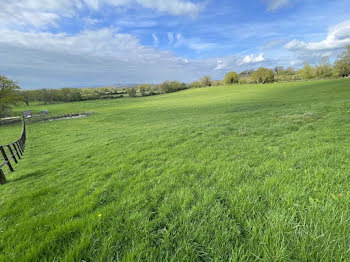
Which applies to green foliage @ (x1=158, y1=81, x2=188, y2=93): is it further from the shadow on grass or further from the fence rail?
the shadow on grass

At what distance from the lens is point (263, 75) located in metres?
82.3

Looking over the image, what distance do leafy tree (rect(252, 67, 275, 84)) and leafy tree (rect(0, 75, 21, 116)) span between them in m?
98.4

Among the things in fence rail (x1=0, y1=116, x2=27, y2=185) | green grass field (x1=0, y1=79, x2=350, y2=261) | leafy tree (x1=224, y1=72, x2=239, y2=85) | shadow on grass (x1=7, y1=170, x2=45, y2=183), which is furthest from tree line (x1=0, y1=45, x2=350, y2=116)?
green grass field (x1=0, y1=79, x2=350, y2=261)

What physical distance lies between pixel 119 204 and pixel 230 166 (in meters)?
3.03

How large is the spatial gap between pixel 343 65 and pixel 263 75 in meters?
31.2

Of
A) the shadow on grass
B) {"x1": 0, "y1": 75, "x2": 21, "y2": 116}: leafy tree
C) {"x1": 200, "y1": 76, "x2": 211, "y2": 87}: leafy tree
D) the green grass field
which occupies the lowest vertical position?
the shadow on grass

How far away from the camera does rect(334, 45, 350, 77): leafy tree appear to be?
5300cm

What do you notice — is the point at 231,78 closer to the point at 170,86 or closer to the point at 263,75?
the point at 263,75

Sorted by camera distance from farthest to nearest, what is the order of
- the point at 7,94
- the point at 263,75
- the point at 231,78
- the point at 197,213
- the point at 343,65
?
the point at 231,78 → the point at 263,75 → the point at 343,65 → the point at 7,94 → the point at 197,213

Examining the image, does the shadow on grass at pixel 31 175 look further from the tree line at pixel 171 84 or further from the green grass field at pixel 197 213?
the tree line at pixel 171 84

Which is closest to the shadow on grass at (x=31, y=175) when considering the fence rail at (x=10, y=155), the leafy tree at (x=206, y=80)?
the fence rail at (x=10, y=155)

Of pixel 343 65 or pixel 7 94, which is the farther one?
pixel 343 65

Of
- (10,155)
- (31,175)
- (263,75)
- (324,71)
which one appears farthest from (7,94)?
(324,71)

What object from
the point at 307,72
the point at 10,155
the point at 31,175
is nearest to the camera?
the point at 31,175
